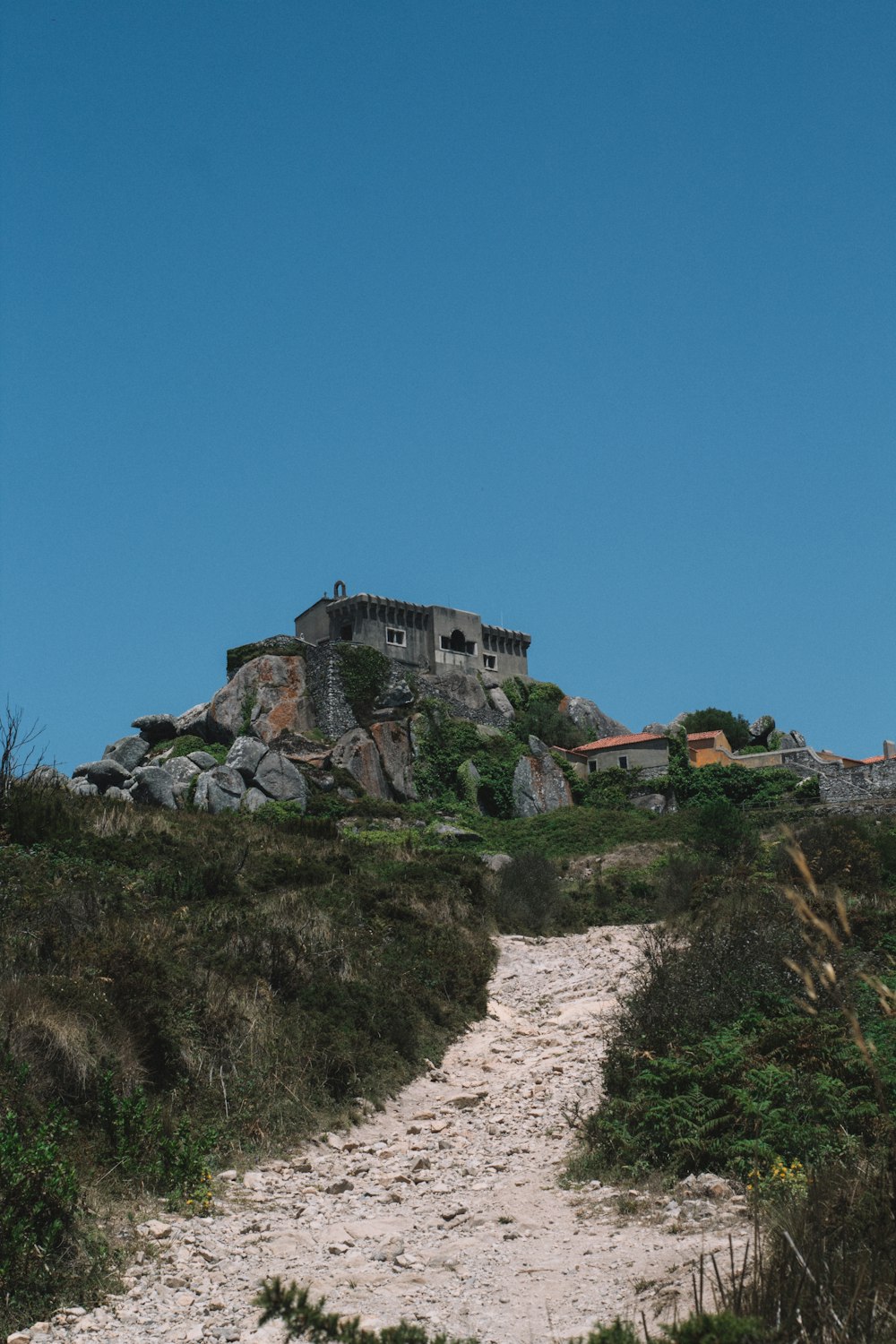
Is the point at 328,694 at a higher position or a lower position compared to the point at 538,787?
higher

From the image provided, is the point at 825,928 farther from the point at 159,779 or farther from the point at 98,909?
the point at 159,779

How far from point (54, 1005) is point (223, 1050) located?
6.05ft

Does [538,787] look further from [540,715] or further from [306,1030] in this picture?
[306,1030]

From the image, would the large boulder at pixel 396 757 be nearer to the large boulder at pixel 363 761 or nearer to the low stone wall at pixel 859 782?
the large boulder at pixel 363 761

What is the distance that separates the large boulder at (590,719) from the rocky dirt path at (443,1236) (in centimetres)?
4880

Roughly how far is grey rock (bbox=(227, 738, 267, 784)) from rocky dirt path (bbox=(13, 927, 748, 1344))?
2935cm

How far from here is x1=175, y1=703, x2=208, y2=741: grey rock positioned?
167 ft

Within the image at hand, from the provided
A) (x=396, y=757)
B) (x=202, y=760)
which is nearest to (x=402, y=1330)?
(x=202, y=760)

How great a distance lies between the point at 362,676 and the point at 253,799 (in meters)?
13.5

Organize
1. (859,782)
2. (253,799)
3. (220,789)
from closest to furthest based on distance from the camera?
(220,789) < (253,799) < (859,782)

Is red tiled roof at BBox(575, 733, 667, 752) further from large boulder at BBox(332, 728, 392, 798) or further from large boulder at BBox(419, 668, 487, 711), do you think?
large boulder at BBox(332, 728, 392, 798)

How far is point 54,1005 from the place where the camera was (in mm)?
10000

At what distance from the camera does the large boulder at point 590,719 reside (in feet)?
200

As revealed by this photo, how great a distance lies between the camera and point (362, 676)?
52.1 meters
